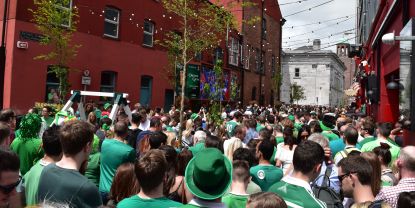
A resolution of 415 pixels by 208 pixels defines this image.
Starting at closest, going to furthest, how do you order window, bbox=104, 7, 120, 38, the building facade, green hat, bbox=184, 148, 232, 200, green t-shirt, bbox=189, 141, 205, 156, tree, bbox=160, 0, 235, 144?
green hat, bbox=184, 148, 232, 200
green t-shirt, bbox=189, 141, 205, 156
the building facade
tree, bbox=160, 0, 235, 144
window, bbox=104, 7, 120, 38

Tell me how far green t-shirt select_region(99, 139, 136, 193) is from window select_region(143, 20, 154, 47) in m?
18.4

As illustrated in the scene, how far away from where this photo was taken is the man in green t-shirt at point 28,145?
552cm

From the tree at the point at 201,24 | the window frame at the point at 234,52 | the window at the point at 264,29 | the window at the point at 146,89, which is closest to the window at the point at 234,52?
the window frame at the point at 234,52

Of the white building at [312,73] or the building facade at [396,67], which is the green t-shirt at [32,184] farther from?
the white building at [312,73]

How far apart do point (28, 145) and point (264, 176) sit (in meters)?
3.22

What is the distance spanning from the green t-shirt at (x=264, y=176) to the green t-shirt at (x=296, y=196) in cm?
178

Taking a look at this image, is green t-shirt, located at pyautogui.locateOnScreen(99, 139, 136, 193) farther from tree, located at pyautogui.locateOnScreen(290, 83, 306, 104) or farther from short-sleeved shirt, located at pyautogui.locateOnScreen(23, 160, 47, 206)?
tree, located at pyautogui.locateOnScreen(290, 83, 306, 104)

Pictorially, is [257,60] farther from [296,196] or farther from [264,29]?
[296,196]

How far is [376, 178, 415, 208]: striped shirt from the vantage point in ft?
12.3

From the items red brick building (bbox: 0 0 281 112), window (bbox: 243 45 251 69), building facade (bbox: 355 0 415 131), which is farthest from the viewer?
window (bbox: 243 45 251 69)

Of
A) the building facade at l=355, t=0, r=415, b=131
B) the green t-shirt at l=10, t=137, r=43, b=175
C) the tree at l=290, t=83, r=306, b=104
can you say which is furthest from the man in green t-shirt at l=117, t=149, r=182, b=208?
the tree at l=290, t=83, r=306, b=104

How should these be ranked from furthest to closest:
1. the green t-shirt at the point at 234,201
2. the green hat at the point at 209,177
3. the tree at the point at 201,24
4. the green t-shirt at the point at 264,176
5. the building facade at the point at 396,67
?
the tree at the point at 201,24 → the building facade at the point at 396,67 → the green t-shirt at the point at 264,176 → the green t-shirt at the point at 234,201 → the green hat at the point at 209,177

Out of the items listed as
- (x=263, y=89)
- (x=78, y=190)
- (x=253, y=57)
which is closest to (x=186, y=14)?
(x=78, y=190)

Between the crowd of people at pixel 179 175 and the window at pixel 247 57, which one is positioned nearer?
the crowd of people at pixel 179 175
